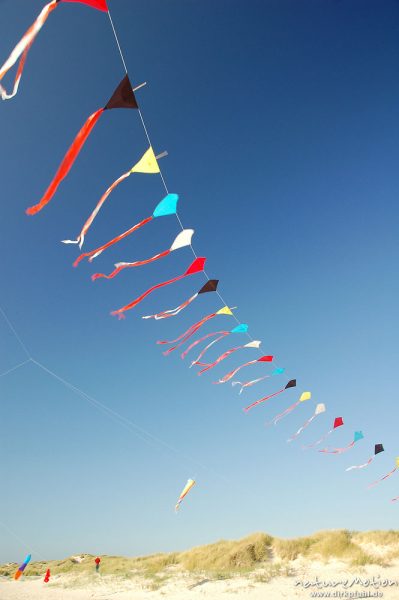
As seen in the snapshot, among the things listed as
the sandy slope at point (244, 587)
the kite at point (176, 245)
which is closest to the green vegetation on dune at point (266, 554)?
the sandy slope at point (244, 587)

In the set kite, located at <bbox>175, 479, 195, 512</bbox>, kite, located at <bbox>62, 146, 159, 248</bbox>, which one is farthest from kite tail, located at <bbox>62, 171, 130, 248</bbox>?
kite, located at <bbox>175, 479, 195, 512</bbox>

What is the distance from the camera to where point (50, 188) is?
3.33m

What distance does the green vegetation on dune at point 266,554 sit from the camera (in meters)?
11.5

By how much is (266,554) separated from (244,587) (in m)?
4.85

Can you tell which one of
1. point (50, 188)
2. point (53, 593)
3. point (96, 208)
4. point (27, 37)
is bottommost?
point (53, 593)

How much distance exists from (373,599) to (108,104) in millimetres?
10687

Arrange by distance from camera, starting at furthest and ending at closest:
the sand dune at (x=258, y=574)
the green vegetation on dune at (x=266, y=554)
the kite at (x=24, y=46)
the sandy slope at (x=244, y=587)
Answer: the green vegetation on dune at (x=266, y=554) → the sand dune at (x=258, y=574) → the sandy slope at (x=244, y=587) → the kite at (x=24, y=46)

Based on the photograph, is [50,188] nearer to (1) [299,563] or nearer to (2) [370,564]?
(2) [370,564]

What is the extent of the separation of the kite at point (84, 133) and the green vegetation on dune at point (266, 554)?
12478 mm

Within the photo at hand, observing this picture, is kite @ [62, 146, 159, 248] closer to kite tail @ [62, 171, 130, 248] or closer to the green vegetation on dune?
kite tail @ [62, 171, 130, 248]

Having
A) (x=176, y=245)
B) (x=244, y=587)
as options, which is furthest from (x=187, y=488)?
(x=176, y=245)

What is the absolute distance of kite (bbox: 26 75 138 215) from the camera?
3.26 metres

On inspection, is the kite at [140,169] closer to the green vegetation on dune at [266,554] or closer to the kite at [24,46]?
the kite at [24,46]

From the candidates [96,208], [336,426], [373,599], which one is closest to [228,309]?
[96,208]
